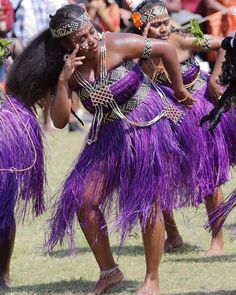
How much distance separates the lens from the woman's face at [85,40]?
4.84m

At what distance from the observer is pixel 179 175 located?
5133 millimetres

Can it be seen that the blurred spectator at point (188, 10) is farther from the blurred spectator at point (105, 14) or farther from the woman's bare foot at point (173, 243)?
the woman's bare foot at point (173, 243)

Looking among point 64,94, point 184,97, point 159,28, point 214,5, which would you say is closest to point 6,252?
point 64,94

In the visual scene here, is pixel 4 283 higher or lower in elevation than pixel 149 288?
lower

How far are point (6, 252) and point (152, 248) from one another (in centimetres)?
83

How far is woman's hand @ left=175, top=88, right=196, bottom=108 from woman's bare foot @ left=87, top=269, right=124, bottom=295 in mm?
910

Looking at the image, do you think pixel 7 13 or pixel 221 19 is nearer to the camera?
pixel 7 13

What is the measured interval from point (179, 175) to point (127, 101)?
1.50 feet

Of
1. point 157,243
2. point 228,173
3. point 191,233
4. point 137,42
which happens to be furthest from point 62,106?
point 191,233

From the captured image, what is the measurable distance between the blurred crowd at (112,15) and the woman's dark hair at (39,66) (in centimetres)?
375

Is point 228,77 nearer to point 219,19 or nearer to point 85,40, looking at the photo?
point 85,40

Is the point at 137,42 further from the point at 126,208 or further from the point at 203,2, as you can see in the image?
the point at 203,2

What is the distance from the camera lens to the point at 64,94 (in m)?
4.87

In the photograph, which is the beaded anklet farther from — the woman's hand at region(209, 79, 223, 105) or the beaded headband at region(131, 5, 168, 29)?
the beaded headband at region(131, 5, 168, 29)
